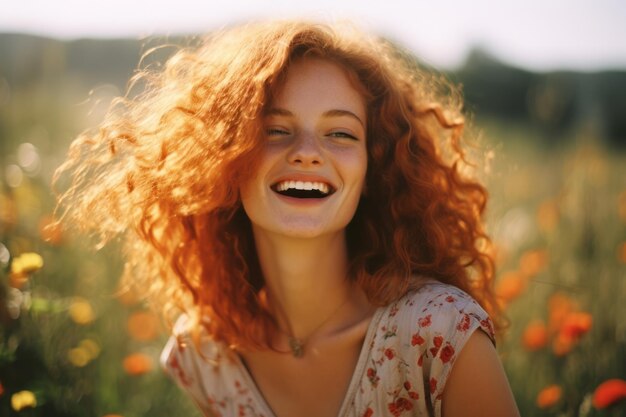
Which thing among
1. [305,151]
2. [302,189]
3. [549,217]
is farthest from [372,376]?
[549,217]

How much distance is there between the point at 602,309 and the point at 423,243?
1200 millimetres

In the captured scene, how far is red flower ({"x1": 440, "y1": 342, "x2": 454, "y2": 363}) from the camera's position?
5.88 ft

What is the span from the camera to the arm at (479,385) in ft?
5.78

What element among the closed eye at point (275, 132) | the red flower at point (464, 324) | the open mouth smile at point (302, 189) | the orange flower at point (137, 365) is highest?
the closed eye at point (275, 132)

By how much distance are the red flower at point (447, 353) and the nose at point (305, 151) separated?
25.1 inches

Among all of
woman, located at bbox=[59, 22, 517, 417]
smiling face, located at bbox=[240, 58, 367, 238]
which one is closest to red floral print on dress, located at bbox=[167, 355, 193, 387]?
woman, located at bbox=[59, 22, 517, 417]

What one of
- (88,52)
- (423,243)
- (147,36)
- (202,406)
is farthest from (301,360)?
(88,52)

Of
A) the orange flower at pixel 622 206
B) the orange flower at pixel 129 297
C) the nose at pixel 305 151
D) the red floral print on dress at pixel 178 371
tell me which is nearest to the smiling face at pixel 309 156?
the nose at pixel 305 151

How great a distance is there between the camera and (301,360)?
2146 millimetres

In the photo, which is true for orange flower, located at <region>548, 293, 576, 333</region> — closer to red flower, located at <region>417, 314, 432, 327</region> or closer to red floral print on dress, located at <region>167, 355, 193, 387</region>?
red flower, located at <region>417, 314, 432, 327</region>

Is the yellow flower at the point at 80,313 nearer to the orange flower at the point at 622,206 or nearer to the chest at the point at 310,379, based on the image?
the chest at the point at 310,379

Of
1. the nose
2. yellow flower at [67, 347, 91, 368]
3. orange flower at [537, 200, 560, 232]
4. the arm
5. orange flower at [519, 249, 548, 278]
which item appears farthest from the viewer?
orange flower at [537, 200, 560, 232]

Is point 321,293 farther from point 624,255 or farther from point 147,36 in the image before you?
point 624,255

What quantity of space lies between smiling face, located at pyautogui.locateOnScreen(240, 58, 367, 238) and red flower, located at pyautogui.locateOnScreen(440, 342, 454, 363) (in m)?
0.49
